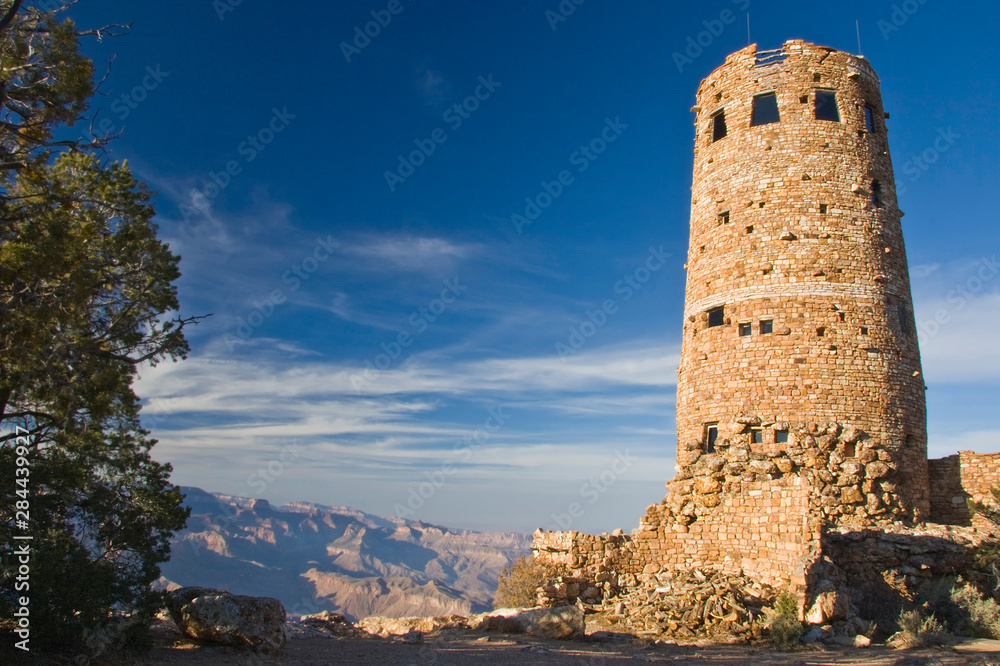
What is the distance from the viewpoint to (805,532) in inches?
638

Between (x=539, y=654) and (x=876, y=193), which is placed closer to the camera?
(x=539, y=654)

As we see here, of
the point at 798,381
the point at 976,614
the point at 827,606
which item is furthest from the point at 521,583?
the point at 976,614

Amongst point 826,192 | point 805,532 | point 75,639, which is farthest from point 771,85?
point 75,639

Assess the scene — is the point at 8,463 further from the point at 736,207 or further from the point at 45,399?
the point at 736,207

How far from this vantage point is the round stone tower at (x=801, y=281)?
19109 mm

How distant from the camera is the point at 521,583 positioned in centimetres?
2056

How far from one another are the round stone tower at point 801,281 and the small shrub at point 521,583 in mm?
5500

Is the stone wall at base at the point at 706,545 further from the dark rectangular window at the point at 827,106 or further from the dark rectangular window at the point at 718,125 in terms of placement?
the dark rectangular window at the point at 718,125

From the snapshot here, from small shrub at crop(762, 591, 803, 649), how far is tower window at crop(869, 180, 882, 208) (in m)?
13.2

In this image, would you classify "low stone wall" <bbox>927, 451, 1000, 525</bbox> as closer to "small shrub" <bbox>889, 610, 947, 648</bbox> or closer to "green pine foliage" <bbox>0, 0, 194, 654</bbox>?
"small shrub" <bbox>889, 610, 947, 648</bbox>

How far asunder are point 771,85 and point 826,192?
4.30 metres

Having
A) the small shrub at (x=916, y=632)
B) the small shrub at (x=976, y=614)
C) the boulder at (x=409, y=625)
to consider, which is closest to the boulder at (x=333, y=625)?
the boulder at (x=409, y=625)

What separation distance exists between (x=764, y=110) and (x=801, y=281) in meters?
6.33

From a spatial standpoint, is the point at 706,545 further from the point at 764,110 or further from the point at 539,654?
the point at 764,110
